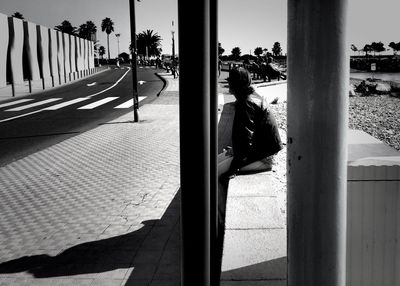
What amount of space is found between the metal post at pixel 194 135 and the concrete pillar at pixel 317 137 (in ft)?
1.59

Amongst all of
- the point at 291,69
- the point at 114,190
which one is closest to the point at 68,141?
the point at 114,190

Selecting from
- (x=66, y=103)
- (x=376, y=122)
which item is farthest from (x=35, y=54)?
(x=376, y=122)

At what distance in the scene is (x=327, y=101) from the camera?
1.70 meters

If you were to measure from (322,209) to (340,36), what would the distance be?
0.61 meters

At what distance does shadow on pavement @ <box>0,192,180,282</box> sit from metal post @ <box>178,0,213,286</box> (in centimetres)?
321

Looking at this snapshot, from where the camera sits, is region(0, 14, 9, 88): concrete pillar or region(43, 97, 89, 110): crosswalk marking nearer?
region(43, 97, 89, 110): crosswalk marking

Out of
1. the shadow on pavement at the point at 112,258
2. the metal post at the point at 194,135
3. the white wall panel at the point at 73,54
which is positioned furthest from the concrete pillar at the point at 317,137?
the white wall panel at the point at 73,54

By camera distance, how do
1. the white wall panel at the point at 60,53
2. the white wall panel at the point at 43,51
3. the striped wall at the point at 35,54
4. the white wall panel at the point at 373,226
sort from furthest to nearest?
the white wall panel at the point at 60,53 → the white wall panel at the point at 43,51 → the striped wall at the point at 35,54 → the white wall panel at the point at 373,226

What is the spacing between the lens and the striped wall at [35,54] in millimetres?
30141

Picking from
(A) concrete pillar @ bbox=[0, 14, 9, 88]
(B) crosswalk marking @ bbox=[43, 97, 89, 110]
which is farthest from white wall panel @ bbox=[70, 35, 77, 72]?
(B) crosswalk marking @ bbox=[43, 97, 89, 110]

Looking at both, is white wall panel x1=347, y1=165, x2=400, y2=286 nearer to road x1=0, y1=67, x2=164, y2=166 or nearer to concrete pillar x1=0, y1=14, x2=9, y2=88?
road x1=0, y1=67, x2=164, y2=166

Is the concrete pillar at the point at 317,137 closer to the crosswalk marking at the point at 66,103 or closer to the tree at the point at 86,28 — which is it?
the crosswalk marking at the point at 66,103

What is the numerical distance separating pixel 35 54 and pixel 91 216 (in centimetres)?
3232

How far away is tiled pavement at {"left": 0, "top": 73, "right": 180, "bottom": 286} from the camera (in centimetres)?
467
